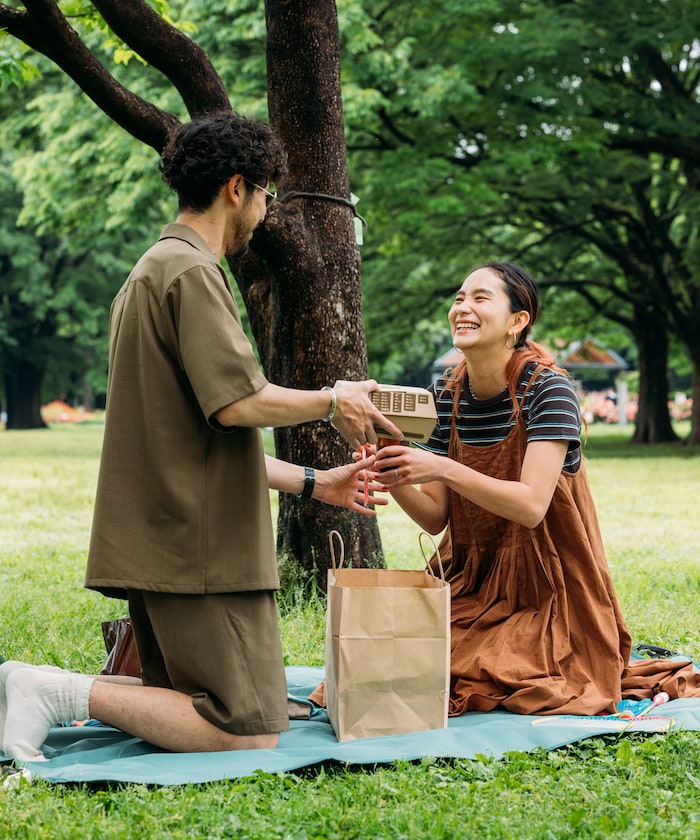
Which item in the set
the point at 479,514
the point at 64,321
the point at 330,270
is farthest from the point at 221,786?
the point at 64,321

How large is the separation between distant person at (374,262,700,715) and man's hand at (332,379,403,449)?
23 cm

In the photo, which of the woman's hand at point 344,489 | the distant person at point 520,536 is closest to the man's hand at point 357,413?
the distant person at point 520,536

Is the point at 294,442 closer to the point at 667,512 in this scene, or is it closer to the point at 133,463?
the point at 133,463

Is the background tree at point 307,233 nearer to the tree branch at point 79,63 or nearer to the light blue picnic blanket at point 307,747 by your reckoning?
the tree branch at point 79,63

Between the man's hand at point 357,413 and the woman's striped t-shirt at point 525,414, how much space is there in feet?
2.06

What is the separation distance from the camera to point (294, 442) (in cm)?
609

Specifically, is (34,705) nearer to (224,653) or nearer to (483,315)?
(224,653)

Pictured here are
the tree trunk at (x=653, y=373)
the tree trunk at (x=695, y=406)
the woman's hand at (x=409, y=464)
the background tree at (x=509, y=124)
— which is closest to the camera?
the woman's hand at (x=409, y=464)

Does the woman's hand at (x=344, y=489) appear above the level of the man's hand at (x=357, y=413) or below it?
below

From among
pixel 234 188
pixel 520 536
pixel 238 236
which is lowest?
pixel 520 536

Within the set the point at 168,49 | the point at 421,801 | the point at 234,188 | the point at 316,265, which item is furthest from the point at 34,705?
the point at 168,49

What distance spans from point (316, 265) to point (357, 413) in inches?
98.6

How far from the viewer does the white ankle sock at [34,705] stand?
3459 millimetres

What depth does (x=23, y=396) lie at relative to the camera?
1628 inches
